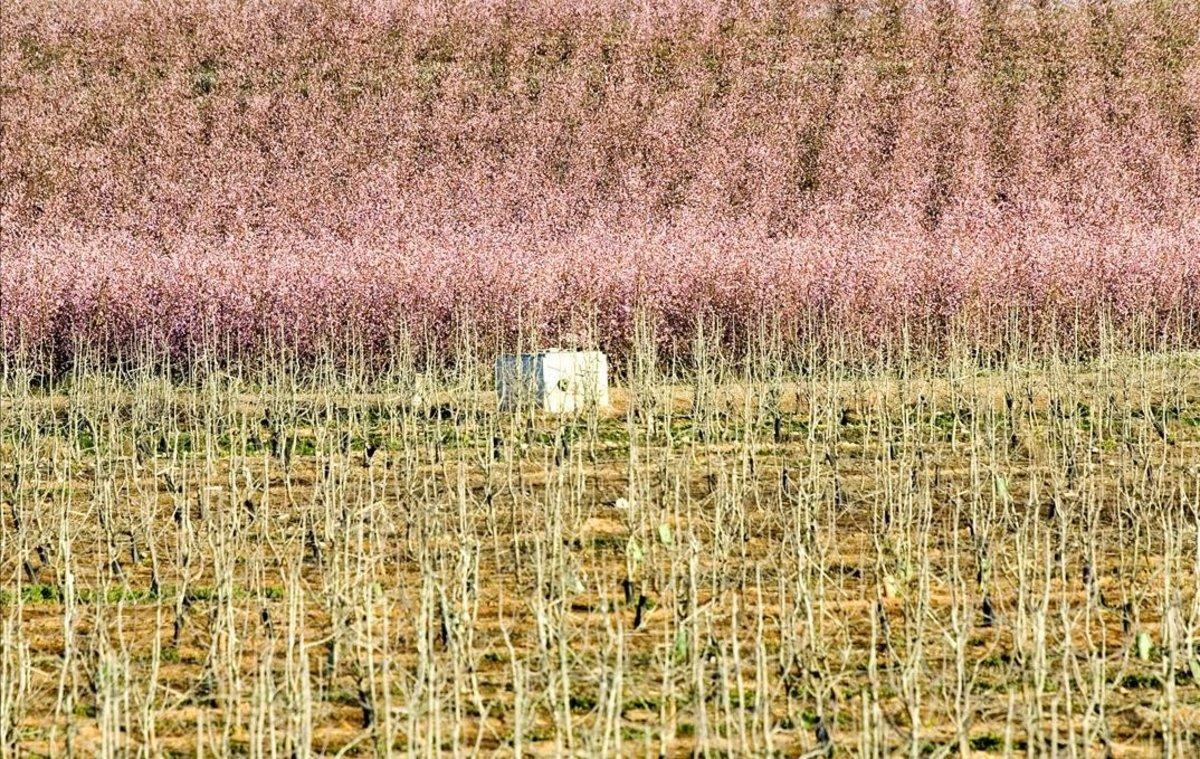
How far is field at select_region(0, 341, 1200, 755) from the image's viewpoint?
4184mm

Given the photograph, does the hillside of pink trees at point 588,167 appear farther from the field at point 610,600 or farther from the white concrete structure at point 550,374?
the field at point 610,600

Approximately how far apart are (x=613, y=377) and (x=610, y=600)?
6.40m

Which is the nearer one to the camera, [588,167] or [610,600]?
[610,600]

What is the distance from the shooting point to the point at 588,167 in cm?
1881

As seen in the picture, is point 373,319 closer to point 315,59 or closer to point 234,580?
point 234,580

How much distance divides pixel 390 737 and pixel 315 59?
18215mm

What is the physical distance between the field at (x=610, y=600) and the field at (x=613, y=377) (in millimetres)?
39

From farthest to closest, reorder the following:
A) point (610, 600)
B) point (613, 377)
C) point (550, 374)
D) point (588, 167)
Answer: point (588, 167) < point (613, 377) < point (550, 374) < point (610, 600)

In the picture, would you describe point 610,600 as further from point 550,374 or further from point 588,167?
point 588,167

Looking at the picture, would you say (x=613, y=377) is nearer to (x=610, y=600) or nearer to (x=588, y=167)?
(x=610, y=600)

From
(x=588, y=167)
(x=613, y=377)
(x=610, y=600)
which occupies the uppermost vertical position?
(x=588, y=167)

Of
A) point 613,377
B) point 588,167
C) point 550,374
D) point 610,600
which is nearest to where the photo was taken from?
point 610,600

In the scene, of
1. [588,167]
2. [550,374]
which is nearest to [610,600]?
[550,374]

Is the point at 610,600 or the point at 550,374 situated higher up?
the point at 550,374
